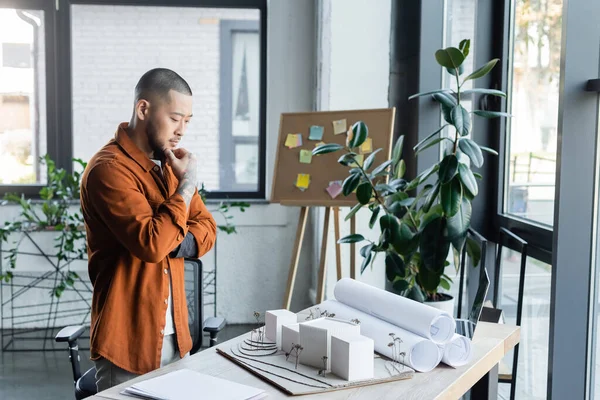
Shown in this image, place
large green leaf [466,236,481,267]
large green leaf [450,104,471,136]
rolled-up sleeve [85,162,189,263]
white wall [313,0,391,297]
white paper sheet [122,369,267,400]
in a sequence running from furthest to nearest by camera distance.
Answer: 1. white wall [313,0,391,297]
2. large green leaf [466,236,481,267]
3. large green leaf [450,104,471,136]
4. rolled-up sleeve [85,162,189,263]
5. white paper sheet [122,369,267,400]

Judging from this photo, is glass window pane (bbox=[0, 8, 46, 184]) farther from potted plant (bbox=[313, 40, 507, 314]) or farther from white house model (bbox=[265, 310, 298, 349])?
white house model (bbox=[265, 310, 298, 349])

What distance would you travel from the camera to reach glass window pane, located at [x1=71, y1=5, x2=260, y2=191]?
5.09 meters

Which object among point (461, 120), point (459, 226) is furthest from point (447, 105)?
point (459, 226)

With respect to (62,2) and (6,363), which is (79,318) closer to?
(6,363)

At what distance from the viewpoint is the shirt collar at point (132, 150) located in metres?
2.15

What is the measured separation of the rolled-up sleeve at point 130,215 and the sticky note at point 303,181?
1816mm

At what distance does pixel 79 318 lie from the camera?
5.05 m

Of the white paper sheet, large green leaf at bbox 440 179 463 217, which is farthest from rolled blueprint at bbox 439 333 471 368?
large green leaf at bbox 440 179 463 217

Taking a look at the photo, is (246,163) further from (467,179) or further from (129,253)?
(129,253)

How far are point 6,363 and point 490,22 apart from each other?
351 centimetres

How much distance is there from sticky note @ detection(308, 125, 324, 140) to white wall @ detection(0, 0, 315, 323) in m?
1.29

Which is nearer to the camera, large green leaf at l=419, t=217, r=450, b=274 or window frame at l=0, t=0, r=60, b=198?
large green leaf at l=419, t=217, r=450, b=274

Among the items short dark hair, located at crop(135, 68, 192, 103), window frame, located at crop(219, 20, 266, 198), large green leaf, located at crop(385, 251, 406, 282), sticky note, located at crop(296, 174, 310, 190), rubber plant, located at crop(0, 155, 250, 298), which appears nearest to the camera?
short dark hair, located at crop(135, 68, 192, 103)

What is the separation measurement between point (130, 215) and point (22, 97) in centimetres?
354
